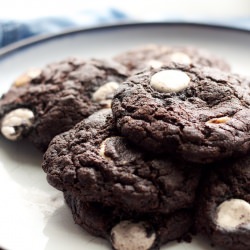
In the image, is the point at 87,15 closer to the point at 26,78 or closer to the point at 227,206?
the point at 26,78

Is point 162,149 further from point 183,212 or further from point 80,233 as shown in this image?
point 80,233

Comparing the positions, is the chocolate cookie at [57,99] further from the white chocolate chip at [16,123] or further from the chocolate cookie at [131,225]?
the chocolate cookie at [131,225]

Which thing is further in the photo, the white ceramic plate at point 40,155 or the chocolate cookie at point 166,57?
the chocolate cookie at point 166,57

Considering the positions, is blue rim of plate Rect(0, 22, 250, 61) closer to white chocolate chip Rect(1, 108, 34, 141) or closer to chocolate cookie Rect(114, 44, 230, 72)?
chocolate cookie Rect(114, 44, 230, 72)

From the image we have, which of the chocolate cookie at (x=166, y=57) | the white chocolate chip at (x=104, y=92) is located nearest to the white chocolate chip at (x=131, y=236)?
the white chocolate chip at (x=104, y=92)

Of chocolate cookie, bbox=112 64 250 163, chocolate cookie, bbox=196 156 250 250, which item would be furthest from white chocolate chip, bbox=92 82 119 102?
chocolate cookie, bbox=196 156 250 250

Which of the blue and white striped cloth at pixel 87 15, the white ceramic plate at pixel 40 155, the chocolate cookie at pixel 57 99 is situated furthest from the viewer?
the blue and white striped cloth at pixel 87 15

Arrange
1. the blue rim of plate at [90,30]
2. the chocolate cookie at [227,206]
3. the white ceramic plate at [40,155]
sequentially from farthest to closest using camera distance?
the blue rim of plate at [90,30]
the white ceramic plate at [40,155]
the chocolate cookie at [227,206]
